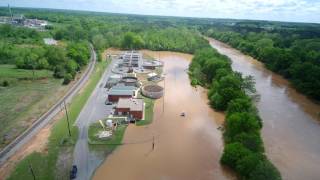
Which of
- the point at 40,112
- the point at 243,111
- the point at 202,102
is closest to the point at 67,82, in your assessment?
the point at 40,112

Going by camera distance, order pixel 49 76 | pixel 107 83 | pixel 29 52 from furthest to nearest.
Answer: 1. pixel 29 52
2. pixel 49 76
3. pixel 107 83

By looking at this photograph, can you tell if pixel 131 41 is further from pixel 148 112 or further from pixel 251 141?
pixel 251 141

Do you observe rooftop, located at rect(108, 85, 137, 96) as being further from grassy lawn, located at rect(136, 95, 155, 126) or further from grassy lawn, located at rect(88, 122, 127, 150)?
grassy lawn, located at rect(88, 122, 127, 150)

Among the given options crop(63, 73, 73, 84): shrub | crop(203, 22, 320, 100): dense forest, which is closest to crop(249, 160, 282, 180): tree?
crop(203, 22, 320, 100): dense forest

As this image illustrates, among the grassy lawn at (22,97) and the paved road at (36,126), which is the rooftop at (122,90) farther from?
the grassy lawn at (22,97)

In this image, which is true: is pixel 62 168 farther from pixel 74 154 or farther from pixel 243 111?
pixel 243 111

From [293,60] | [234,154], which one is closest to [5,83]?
[234,154]
